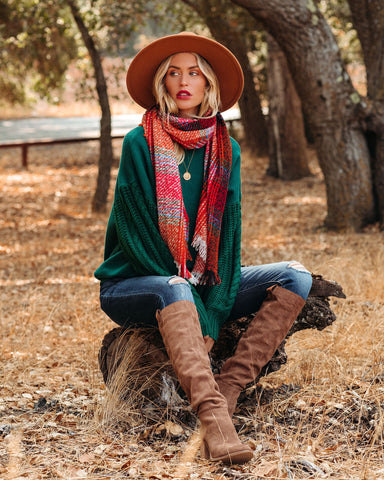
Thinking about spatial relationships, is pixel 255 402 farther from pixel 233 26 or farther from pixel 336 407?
pixel 233 26

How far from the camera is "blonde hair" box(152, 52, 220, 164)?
128 inches

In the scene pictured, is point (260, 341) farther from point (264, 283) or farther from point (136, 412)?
point (136, 412)

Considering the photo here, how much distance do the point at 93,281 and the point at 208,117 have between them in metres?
3.04

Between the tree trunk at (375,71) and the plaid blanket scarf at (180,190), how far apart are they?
4211 millimetres

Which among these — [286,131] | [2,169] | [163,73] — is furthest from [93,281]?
[2,169]

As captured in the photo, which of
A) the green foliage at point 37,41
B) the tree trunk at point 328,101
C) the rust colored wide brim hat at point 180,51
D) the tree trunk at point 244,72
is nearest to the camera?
the rust colored wide brim hat at point 180,51

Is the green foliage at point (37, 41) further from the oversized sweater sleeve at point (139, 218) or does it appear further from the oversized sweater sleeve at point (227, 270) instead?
the oversized sweater sleeve at point (227, 270)

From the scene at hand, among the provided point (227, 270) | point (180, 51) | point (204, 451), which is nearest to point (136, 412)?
point (204, 451)

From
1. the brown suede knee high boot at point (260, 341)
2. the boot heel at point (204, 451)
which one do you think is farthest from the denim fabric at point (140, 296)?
the boot heel at point (204, 451)

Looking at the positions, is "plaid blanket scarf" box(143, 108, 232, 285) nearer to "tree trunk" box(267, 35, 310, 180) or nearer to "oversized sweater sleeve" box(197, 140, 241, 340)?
"oversized sweater sleeve" box(197, 140, 241, 340)

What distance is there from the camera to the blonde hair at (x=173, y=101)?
128 inches

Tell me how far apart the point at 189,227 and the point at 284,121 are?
8.14 m

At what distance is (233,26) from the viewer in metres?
11.0

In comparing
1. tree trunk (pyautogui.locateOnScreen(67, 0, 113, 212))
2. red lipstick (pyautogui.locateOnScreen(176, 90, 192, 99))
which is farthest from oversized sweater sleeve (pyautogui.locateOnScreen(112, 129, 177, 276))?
tree trunk (pyautogui.locateOnScreen(67, 0, 113, 212))
